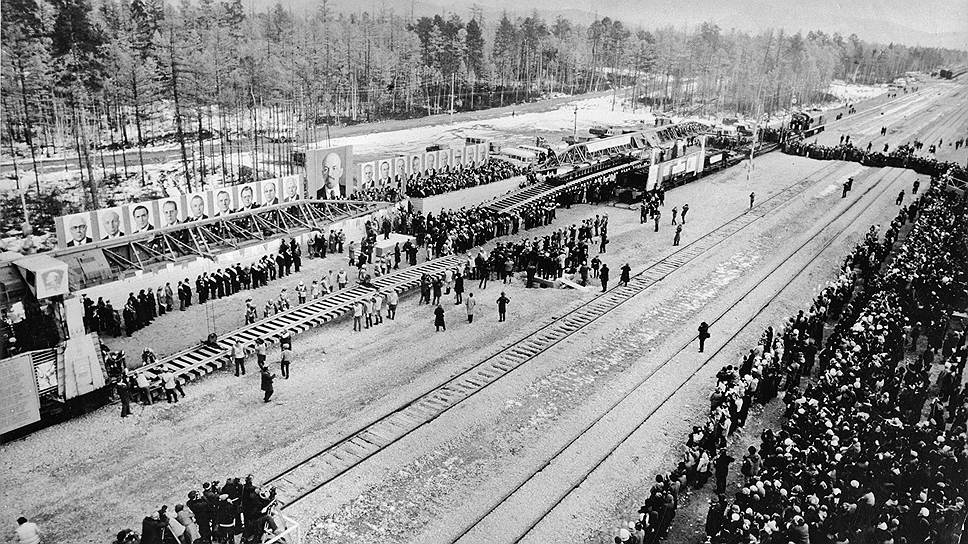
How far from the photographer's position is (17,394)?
1573 centimetres

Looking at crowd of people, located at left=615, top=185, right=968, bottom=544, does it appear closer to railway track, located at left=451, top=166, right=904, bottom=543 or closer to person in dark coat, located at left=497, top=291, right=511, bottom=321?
railway track, located at left=451, top=166, right=904, bottom=543

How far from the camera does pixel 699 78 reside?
140m

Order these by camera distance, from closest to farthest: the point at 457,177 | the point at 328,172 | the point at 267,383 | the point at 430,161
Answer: the point at 267,383 → the point at 328,172 → the point at 457,177 → the point at 430,161

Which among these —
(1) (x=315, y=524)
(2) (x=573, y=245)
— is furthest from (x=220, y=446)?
(2) (x=573, y=245)

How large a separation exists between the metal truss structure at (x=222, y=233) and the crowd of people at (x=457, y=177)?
317 cm

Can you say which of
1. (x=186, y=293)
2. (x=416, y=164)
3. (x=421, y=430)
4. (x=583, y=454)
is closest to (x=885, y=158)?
(x=416, y=164)

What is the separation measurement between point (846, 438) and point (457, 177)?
29861mm

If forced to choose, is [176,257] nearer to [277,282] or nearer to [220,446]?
[277,282]

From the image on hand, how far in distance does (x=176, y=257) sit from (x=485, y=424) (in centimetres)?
1679

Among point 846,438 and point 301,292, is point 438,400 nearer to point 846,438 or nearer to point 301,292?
point 301,292

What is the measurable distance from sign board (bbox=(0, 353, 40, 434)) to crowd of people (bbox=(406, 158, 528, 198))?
23.5 m

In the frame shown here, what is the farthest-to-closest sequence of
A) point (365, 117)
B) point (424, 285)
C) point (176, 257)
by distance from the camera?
point (365, 117), point (176, 257), point (424, 285)

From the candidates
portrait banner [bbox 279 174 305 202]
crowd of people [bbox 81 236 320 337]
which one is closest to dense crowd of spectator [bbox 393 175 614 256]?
portrait banner [bbox 279 174 305 202]

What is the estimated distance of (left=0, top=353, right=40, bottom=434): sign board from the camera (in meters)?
15.4
